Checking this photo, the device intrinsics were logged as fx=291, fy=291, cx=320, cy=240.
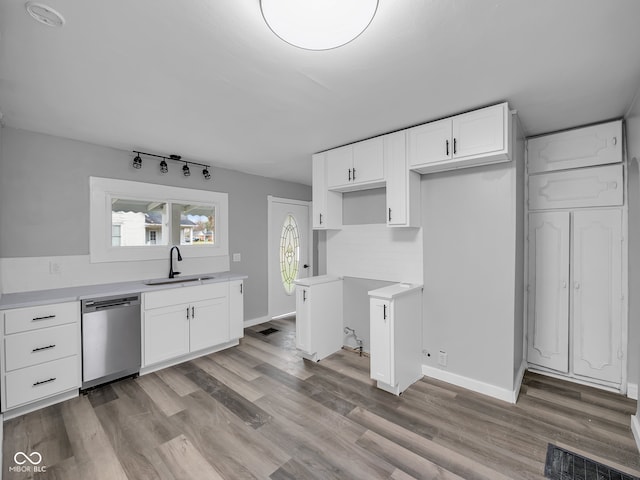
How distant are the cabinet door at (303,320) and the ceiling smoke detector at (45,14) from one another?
2.67m

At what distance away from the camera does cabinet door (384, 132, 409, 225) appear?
2785mm

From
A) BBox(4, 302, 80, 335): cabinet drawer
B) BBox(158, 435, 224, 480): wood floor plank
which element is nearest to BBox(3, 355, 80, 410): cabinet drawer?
BBox(4, 302, 80, 335): cabinet drawer

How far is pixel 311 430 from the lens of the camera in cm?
214

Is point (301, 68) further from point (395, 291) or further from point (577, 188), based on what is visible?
point (577, 188)

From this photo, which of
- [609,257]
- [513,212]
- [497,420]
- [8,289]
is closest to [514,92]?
[513,212]

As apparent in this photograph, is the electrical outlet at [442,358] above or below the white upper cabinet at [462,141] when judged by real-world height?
below

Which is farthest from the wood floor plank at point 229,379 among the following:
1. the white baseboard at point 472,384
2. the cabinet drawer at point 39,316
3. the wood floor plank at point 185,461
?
the white baseboard at point 472,384

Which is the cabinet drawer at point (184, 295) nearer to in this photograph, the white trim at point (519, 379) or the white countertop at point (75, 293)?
the white countertop at point (75, 293)

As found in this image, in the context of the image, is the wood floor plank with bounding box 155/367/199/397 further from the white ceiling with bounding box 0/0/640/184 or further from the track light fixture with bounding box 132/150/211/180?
the white ceiling with bounding box 0/0/640/184

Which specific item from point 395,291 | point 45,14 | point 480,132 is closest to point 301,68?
point 45,14

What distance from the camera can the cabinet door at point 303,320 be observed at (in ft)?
10.6

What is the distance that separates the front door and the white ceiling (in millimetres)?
2283

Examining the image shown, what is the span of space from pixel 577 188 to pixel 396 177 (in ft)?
5.69

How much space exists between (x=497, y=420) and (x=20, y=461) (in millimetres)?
3296
